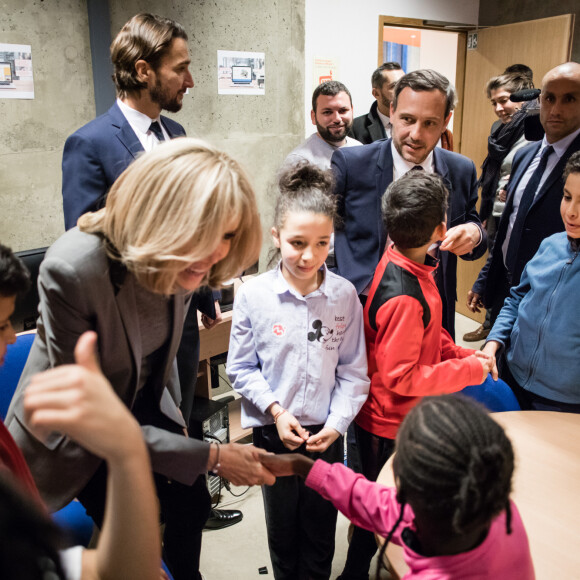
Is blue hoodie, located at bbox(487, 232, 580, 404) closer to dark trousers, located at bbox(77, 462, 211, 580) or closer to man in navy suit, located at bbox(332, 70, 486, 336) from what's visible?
man in navy suit, located at bbox(332, 70, 486, 336)

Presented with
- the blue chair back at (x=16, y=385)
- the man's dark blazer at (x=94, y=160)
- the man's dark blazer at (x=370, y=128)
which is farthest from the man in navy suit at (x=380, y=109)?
the blue chair back at (x=16, y=385)

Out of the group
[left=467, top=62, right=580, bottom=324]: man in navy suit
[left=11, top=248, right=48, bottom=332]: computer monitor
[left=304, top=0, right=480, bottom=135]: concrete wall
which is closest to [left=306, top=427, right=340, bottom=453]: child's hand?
[left=11, top=248, right=48, bottom=332]: computer monitor

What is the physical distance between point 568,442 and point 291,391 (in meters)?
0.83

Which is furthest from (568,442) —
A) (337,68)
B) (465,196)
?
(337,68)

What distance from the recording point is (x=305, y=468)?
139 cm

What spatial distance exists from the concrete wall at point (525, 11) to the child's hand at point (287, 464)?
4.32m

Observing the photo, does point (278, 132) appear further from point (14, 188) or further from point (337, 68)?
point (14, 188)

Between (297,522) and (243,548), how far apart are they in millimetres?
673

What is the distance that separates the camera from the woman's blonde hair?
3.53 feet

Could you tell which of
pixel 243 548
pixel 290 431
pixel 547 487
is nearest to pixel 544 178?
pixel 547 487

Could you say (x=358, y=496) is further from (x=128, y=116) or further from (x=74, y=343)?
(x=128, y=116)

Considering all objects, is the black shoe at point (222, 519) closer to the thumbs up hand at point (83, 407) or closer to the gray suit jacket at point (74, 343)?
the gray suit jacket at point (74, 343)

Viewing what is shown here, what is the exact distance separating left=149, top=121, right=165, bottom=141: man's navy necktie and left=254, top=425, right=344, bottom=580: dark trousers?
1.22 metres

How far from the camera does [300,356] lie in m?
1.74
